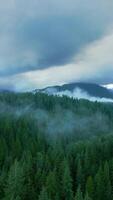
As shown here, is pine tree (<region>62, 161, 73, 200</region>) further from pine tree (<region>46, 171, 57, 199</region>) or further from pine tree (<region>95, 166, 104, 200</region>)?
pine tree (<region>95, 166, 104, 200</region>)

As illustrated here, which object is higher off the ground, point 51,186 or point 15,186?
point 15,186

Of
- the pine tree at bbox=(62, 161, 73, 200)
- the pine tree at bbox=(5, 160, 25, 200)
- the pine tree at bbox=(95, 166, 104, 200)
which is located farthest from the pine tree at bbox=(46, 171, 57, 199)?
the pine tree at bbox=(95, 166, 104, 200)

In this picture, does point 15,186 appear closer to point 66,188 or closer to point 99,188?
point 66,188

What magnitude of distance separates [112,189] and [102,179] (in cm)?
415

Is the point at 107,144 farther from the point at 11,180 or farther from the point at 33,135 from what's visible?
the point at 11,180

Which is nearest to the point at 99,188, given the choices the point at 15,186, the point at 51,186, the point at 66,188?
the point at 66,188

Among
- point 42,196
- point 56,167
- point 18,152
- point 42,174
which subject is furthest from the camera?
point 18,152

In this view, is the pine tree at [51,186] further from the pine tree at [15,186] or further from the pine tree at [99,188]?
the pine tree at [99,188]

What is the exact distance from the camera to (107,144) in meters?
152

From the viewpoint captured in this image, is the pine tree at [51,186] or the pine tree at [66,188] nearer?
the pine tree at [51,186]

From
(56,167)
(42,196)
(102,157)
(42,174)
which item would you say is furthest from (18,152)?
(42,196)

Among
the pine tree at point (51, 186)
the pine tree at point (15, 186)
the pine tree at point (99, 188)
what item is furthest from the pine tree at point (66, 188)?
the pine tree at point (15, 186)

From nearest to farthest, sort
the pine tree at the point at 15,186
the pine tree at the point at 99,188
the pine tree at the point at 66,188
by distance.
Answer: the pine tree at the point at 15,186 → the pine tree at the point at 66,188 → the pine tree at the point at 99,188

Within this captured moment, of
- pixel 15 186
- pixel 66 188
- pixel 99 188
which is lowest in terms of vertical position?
pixel 99 188
